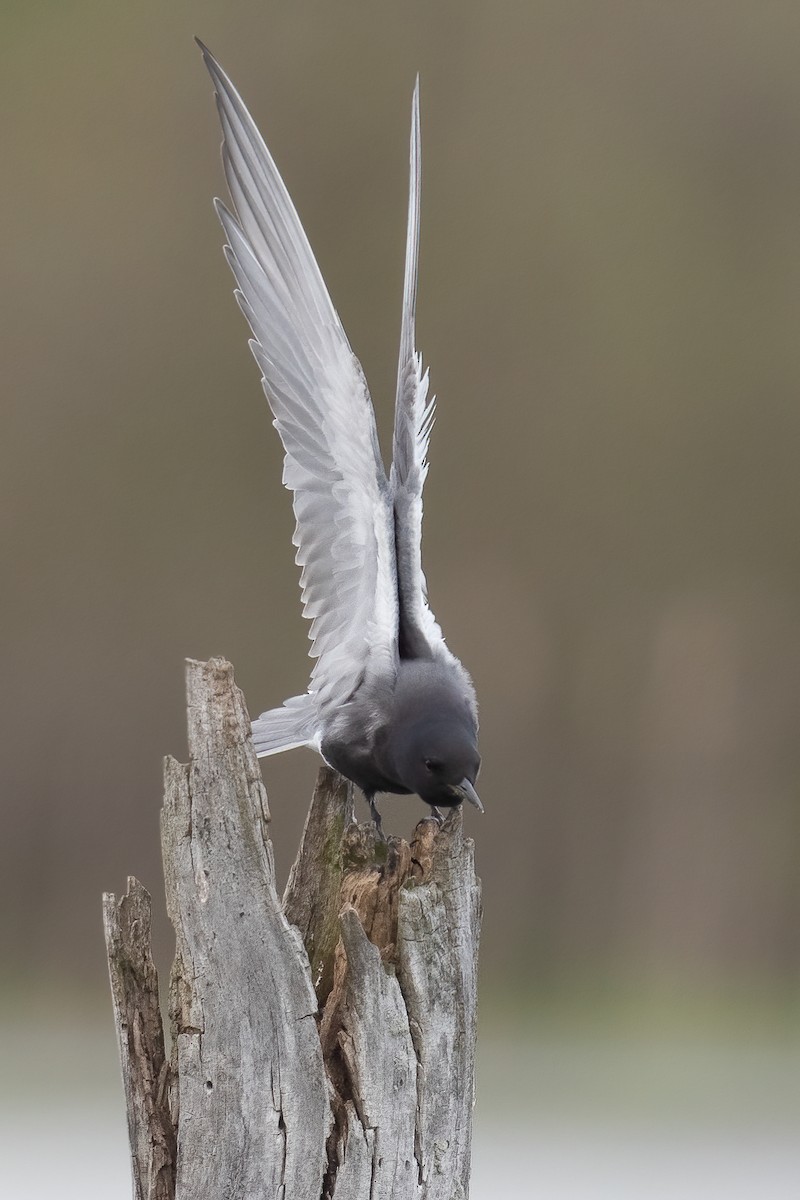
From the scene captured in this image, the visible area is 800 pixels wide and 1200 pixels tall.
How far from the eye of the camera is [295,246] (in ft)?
7.11

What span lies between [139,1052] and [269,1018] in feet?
0.57

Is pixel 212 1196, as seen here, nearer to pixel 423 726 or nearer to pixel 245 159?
pixel 423 726

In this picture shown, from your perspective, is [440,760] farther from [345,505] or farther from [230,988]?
[345,505]

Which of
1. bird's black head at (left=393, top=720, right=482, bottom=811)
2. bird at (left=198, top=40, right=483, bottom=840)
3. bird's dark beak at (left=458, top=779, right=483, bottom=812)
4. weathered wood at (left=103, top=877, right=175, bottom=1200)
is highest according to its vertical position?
bird at (left=198, top=40, right=483, bottom=840)

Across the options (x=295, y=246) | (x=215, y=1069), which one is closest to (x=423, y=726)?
(x=215, y=1069)

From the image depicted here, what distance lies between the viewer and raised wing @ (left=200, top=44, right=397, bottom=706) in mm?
2066

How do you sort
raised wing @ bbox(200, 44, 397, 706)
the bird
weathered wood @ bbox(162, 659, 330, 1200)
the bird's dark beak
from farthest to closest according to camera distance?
raised wing @ bbox(200, 44, 397, 706) → the bird → the bird's dark beak → weathered wood @ bbox(162, 659, 330, 1200)

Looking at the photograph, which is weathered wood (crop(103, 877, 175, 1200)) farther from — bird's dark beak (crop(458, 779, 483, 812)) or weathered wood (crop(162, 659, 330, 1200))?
bird's dark beak (crop(458, 779, 483, 812))

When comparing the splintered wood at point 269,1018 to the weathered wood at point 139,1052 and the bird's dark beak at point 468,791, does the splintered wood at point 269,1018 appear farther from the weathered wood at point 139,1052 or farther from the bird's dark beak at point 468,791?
the bird's dark beak at point 468,791

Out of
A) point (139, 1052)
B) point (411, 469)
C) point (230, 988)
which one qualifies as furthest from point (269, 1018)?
point (411, 469)

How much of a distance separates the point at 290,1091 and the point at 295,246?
4.33 ft

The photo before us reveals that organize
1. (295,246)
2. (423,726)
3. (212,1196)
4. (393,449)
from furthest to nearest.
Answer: (295,246)
(393,449)
(423,726)
(212,1196)

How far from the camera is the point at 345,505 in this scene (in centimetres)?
210

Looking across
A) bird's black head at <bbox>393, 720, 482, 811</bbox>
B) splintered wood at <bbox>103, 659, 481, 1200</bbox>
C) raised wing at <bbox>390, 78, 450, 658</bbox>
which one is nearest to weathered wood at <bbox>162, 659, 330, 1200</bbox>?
splintered wood at <bbox>103, 659, 481, 1200</bbox>
